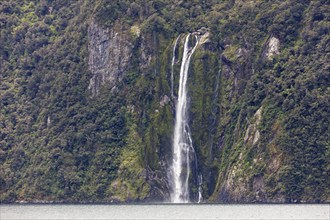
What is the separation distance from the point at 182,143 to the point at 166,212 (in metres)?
28.2

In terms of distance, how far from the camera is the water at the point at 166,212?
138875 mm

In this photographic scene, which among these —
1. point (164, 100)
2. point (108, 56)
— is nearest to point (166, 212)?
point (164, 100)

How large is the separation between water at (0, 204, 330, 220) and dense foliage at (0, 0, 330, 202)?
9.83m

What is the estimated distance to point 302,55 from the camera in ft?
568

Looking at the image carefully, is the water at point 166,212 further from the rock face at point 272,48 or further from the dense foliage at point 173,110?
the rock face at point 272,48

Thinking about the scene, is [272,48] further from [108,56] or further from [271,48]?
[108,56]

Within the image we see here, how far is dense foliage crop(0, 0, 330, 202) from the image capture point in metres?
165

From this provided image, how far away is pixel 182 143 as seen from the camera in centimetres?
17562

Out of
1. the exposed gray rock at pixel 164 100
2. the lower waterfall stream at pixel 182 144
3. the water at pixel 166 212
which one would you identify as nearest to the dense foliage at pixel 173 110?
the exposed gray rock at pixel 164 100

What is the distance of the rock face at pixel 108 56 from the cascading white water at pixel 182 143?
889 centimetres

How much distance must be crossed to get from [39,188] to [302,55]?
4074 centimetres

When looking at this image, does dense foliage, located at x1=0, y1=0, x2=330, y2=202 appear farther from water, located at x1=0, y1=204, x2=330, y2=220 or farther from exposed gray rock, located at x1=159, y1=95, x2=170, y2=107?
water, located at x1=0, y1=204, x2=330, y2=220

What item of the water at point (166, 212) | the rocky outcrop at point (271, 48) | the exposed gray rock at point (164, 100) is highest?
the rocky outcrop at point (271, 48)

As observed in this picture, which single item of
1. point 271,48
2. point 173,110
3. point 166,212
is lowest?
point 166,212
